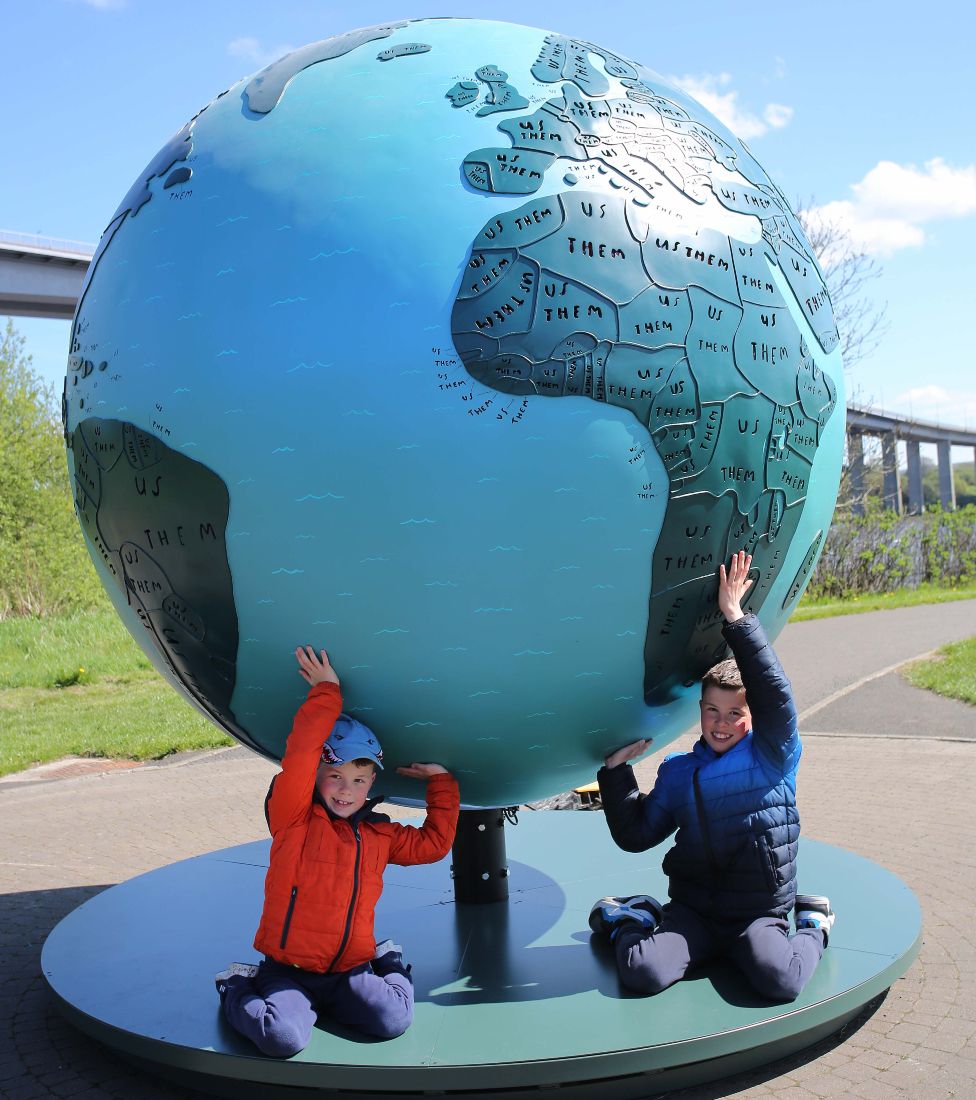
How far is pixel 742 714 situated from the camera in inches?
157

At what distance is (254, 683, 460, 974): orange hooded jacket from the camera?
358 centimetres

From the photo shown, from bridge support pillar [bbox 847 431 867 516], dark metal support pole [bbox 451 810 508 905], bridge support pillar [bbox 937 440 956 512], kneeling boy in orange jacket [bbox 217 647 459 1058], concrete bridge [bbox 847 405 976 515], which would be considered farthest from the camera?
bridge support pillar [bbox 937 440 956 512]

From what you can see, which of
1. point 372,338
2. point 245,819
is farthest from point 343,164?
point 245,819

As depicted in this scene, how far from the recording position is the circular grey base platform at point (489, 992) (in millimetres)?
3424

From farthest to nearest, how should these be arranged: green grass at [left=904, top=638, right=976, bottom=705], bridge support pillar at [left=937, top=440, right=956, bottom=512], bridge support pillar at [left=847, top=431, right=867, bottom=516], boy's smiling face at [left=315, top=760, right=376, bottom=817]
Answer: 1. bridge support pillar at [left=937, top=440, right=956, bottom=512]
2. bridge support pillar at [left=847, top=431, right=867, bottom=516]
3. green grass at [left=904, top=638, right=976, bottom=705]
4. boy's smiling face at [left=315, top=760, right=376, bottom=817]

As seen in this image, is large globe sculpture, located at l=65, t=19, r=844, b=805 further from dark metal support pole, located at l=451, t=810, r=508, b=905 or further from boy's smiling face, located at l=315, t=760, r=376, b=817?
dark metal support pole, located at l=451, t=810, r=508, b=905

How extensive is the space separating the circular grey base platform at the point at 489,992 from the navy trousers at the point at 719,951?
0.20ft

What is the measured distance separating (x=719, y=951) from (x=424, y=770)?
4.13 ft

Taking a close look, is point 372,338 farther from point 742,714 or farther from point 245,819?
point 245,819

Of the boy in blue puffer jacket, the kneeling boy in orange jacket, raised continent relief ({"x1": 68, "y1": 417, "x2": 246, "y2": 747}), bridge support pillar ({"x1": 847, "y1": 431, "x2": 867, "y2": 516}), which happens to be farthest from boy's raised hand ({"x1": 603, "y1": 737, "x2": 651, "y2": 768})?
bridge support pillar ({"x1": 847, "y1": 431, "x2": 867, "y2": 516})

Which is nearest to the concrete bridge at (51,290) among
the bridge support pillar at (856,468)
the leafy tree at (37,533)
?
the bridge support pillar at (856,468)

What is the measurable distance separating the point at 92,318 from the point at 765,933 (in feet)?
10.4

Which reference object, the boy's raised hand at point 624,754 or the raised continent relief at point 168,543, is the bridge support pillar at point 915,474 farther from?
the raised continent relief at point 168,543

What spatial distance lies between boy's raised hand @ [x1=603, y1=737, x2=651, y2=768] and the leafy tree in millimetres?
18054
